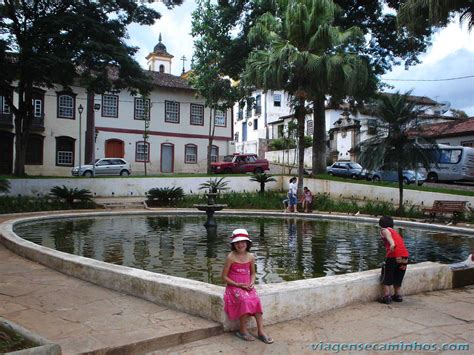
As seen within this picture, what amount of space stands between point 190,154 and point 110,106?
7.84m

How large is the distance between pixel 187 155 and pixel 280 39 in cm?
2037

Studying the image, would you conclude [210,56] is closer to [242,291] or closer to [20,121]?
[20,121]

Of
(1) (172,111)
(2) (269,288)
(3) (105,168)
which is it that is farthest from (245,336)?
(1) (172,111)

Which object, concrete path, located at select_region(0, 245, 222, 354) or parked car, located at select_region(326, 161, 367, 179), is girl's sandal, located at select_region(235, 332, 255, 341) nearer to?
concrete path, located at select_region(0, 245, 222, 354)

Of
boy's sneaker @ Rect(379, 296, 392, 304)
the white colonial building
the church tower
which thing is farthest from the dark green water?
the church tower

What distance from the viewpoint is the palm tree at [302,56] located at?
19.5 metres

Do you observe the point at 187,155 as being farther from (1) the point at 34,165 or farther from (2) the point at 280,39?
(2) the point at 280,39

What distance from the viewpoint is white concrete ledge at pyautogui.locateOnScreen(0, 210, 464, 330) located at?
4.91 m

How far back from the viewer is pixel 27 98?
853 inches

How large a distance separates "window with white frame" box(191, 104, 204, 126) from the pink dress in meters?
36.2

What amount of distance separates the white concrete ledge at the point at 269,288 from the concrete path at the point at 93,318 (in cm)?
12

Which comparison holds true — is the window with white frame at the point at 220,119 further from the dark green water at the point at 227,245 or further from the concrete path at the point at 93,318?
the concrete path at the point at 93,318

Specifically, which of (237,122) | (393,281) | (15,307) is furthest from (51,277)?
(237,122)

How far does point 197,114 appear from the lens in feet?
133
